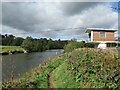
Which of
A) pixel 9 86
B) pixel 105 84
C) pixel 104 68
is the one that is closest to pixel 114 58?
pixel 104 68

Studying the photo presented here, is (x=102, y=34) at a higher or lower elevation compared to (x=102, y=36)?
higher

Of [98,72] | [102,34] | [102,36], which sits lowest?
[98,72]

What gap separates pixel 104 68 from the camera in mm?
4023

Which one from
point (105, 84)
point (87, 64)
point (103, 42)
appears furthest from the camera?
point (103, 42)

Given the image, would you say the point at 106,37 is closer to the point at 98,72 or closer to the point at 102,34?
the point at 102,34

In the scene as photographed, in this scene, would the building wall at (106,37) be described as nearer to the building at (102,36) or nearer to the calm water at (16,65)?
the building at (102,36)

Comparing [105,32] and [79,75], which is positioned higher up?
[105,32]

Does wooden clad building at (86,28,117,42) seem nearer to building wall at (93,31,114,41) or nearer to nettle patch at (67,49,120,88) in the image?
building wall at (93,31,114,41)

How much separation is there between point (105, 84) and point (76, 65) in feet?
5.04

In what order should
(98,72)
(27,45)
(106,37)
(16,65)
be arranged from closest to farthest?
(98,72)
(16,65)
(106,37)
(27,45)

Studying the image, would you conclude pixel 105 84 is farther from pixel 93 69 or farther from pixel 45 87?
pixel 45 87

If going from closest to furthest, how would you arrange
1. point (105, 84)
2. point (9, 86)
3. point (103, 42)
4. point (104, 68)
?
point (105, 84) → point (9, 86) → point (104, 68) → point (103, 42)

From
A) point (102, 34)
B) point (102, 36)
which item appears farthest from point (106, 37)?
point (102, 34)

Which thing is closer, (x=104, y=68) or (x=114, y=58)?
(x=104, y=68)
